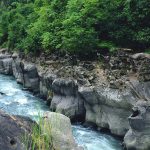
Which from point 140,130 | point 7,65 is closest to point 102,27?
point 140,130

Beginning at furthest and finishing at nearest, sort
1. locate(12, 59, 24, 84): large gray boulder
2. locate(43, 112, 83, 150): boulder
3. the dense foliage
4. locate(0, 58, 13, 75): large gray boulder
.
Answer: locate(0, 58, 13, 75): large gray boulder, locate(12, 59, 24, 84): large gray boulder, the dense foliage, locate(43, 112, 83, 150): boulder

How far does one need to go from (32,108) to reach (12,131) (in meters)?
13.7

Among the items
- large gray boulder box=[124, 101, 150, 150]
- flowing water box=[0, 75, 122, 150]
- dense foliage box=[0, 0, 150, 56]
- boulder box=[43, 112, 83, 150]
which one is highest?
dense foliage box=[0, 0, 150, 56]

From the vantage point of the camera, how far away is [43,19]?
27000 mm

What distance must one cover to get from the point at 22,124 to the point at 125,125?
870 centimetres

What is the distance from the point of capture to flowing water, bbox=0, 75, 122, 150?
16.1 meters

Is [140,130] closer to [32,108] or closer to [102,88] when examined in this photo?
[102,88]

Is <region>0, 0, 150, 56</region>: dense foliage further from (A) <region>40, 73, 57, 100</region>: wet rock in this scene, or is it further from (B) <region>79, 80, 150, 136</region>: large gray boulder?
(B) <region>79, 80, 150, 136</region>: large gray boulder

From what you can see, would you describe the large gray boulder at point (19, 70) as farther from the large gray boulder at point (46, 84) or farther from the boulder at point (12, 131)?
the boulder at point (12, 131)

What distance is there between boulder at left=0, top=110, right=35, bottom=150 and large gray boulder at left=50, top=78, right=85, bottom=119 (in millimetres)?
9932

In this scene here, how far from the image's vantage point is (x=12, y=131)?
8.37 metres

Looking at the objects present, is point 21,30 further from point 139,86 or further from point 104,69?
point 139,86

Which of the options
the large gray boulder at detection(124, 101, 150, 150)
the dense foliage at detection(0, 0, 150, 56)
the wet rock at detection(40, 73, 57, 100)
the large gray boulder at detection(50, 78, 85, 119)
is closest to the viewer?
the large gray boulder at detection(124, 101, 150, 150)

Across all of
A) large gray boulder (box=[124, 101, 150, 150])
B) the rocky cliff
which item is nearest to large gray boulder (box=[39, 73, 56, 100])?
the rocky cliff
